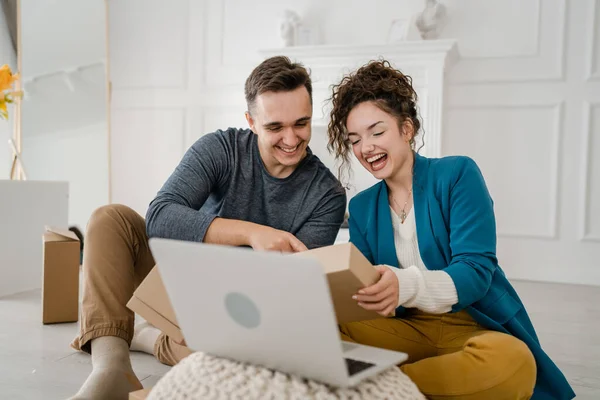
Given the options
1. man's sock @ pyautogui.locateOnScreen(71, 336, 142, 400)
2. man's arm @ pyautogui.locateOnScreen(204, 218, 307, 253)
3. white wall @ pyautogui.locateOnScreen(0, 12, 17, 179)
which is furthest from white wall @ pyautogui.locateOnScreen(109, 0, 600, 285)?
man's sock @ pyautogui.locateOnScreen(71, 336, 142, 400)

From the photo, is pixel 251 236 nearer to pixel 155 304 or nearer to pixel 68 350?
pixel 155 304

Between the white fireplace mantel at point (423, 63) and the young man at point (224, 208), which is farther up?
the white fireplace mantel at point (423, 63)

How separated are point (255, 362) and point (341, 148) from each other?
0.71 m

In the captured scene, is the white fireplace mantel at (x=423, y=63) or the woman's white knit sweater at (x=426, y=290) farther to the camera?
the white fireplace mantel at (x=423, y=63)

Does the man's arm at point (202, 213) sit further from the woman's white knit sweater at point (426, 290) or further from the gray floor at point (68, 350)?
the gray floor at point (68, 350)

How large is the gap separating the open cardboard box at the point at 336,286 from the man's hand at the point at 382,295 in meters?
0.01

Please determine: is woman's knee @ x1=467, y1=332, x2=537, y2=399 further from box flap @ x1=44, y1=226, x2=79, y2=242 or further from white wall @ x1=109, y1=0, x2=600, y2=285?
white wall @ x1=109, y1=0, x2=600, y2=285

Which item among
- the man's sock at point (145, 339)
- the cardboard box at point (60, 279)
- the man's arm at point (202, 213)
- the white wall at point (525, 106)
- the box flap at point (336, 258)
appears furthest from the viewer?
the white wall at point (525, 106)

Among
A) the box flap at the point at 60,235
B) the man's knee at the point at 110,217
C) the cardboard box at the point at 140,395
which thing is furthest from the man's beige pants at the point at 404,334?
the box flap at the point at 60,235

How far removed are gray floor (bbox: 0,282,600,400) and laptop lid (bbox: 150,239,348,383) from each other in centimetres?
67

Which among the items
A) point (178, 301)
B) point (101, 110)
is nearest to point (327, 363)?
point (178, 301)

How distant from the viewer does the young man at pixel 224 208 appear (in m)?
1.29

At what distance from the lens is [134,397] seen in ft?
3.12

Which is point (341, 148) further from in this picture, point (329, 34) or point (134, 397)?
point (329, 34)
